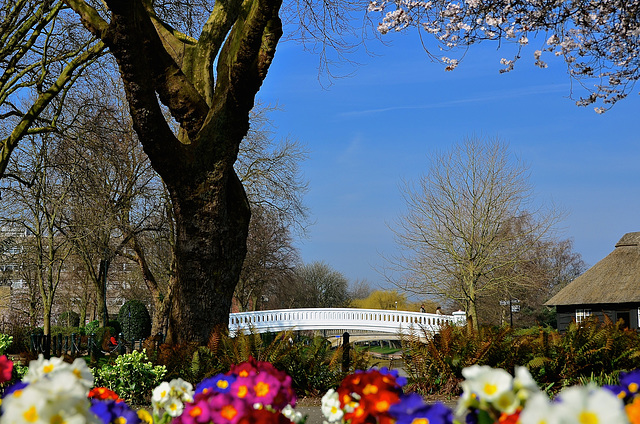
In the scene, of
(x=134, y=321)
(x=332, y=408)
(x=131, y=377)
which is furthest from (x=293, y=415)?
(x=134, y=321)

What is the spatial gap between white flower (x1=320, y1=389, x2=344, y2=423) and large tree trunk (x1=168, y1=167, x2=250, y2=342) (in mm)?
6335

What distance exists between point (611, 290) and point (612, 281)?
0.53 meters

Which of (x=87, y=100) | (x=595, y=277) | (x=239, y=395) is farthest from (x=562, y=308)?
(x=239, y=395)

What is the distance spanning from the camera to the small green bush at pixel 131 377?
7.73m

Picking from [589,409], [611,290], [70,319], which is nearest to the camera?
[589,409]

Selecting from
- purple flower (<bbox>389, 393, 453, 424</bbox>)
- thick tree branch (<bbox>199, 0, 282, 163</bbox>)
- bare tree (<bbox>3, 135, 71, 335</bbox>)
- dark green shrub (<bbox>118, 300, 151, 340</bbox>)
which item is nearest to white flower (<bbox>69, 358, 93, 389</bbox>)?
purple flower (<bbox>389, 393, 453, 424</bbox>)

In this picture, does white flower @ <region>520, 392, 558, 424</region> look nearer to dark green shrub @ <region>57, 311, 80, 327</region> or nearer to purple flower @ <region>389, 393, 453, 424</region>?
purple flower @ <region>389, 393, 453, 424</region>

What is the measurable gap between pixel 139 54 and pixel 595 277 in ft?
75.0

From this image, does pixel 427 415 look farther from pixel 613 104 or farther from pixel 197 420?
Result: pixel 613 104

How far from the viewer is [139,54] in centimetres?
794

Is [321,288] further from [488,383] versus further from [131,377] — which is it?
[488,383]

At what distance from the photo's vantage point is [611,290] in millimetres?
24828

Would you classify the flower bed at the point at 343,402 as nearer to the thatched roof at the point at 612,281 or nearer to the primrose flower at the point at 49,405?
the primrose flower at the point at 49,405

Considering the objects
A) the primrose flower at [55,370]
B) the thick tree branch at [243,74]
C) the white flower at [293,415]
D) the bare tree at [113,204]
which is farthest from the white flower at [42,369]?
the bare tree at [113,204]
